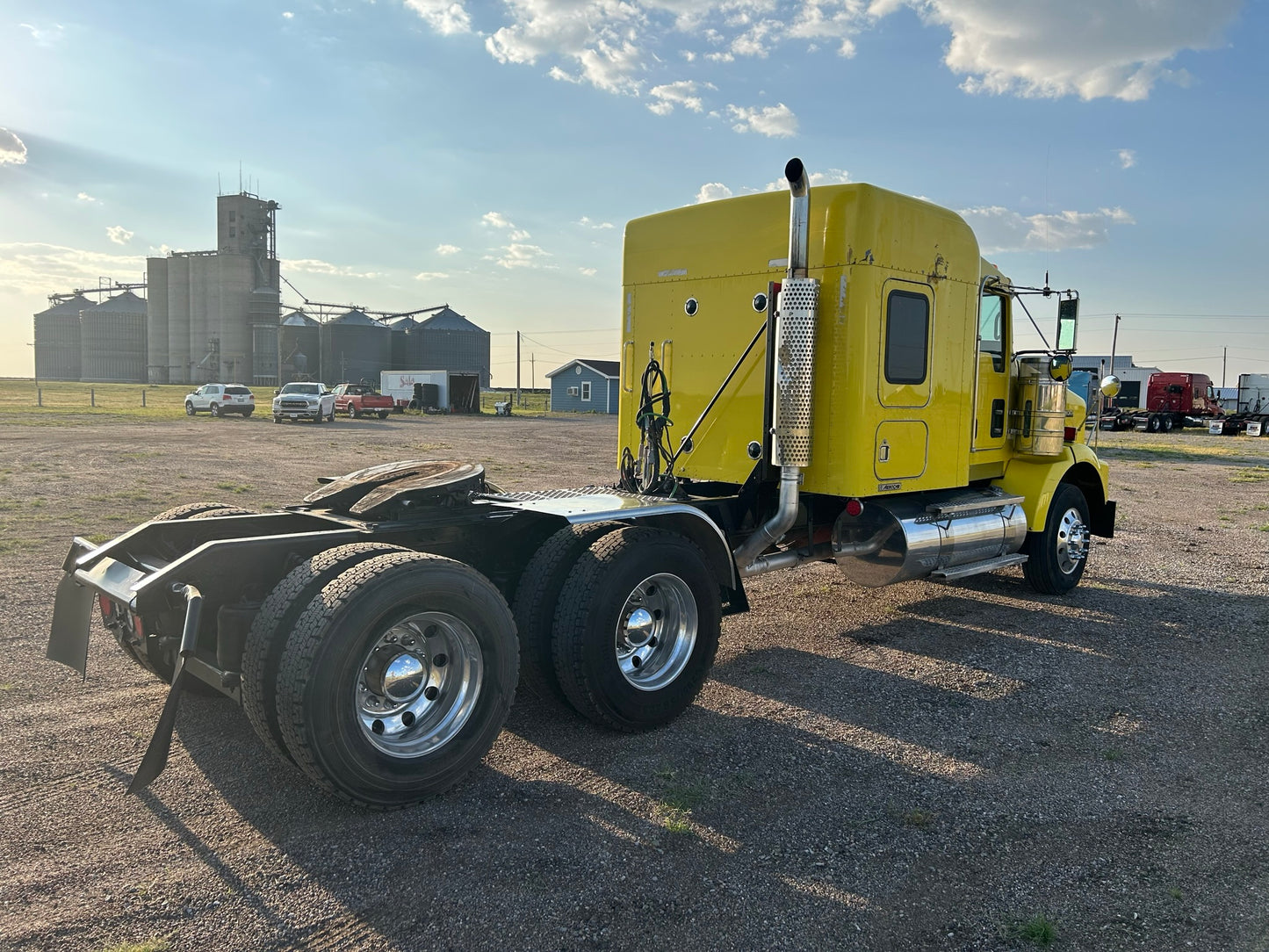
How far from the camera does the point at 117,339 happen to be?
108 meters

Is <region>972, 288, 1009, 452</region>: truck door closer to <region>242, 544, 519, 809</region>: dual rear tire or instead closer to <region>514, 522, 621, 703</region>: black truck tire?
<region>514, 522, 621, 703</region>: black truck tire

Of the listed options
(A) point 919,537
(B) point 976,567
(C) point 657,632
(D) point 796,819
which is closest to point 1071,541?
(B) point 976,567

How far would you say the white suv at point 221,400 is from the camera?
40781 mm

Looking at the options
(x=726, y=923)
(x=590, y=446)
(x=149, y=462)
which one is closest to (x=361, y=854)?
(x=726, y=923)

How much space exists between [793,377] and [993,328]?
2.99m

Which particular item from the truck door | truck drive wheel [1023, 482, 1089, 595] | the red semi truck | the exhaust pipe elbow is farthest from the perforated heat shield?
the red semi truck

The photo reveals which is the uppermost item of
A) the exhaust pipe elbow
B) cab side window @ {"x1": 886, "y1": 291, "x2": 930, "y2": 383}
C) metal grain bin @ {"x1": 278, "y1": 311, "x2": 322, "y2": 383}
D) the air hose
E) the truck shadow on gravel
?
metal grain bin @ {"x1": 278, "y1": 311, "x2": 322, "y2": 383}

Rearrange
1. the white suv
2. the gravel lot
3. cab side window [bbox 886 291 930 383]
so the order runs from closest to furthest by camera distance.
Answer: the gravel lot < cab side window [bbox 886 291 930 383] < the white suv

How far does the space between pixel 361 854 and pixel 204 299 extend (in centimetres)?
10334

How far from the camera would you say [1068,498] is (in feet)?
27.8

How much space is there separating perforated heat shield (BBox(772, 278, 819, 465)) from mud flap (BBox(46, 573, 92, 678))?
4160mm

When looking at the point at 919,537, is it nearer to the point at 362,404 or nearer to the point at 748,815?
the point at 748,815

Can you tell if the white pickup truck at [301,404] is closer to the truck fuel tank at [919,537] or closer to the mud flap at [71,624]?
the truck fuel tank at [919,537]

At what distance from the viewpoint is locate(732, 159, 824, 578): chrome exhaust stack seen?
579cm
